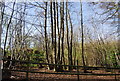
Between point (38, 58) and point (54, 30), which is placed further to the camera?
point (38, 58)

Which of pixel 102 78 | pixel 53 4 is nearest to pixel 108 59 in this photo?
pixel 102 78

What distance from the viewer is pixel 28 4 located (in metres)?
3.42

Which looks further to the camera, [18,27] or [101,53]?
[101,53]

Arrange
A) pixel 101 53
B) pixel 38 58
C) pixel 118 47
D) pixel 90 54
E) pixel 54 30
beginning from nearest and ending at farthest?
1. pixel 54 30
2. pixel 118 47
3. pixel 38 58
4. pixel 101 53
5. pixel 90 54

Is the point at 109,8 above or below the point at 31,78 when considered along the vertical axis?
above

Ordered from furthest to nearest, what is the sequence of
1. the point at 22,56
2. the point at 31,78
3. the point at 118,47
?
the point at 118,47, the point at 22,56, the point at 31,78

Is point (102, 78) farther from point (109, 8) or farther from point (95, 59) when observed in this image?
point (95, 59)

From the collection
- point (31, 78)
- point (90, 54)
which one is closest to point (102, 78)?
point (31, 78)

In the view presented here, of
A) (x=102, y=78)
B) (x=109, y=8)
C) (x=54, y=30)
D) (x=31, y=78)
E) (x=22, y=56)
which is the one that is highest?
(x=109, y=8)

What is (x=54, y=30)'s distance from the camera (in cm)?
336

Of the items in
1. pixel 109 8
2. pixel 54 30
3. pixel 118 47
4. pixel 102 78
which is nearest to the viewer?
pixel 102 78

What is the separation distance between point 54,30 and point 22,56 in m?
1.53

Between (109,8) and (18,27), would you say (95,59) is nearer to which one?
(109,8)

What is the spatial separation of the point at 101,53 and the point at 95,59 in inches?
21.9
